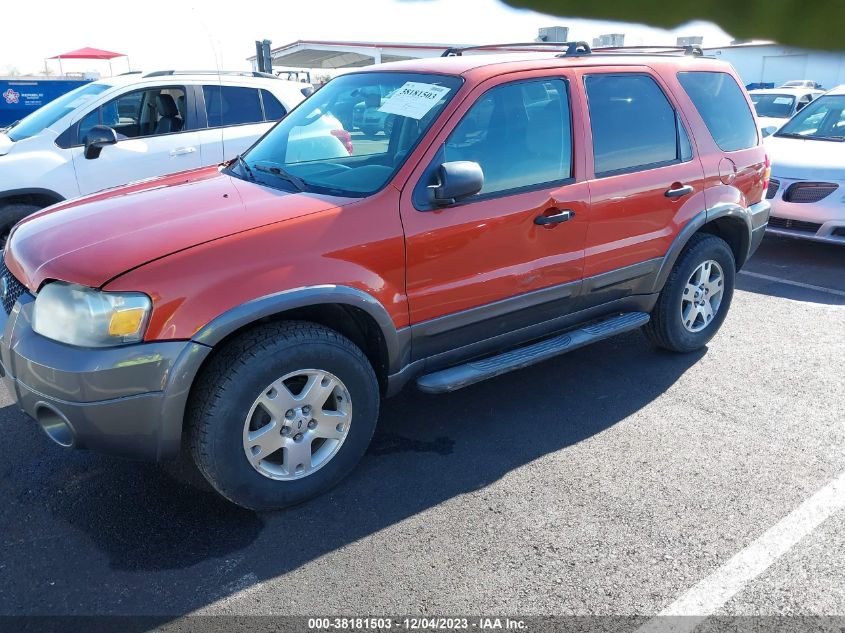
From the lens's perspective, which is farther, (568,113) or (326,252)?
(568,113)

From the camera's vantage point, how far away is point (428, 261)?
3.36 meters

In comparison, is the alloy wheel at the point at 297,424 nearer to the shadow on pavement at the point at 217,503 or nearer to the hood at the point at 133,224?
the shadow on pavement at the point at 217,503

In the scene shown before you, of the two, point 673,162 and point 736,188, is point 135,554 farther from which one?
point 736,188

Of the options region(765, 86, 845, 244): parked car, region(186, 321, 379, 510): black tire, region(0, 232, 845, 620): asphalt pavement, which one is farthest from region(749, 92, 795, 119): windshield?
region(186, 321, 379, 510): black tire

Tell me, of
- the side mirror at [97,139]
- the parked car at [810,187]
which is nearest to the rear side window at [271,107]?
the side mirror at [97,139]

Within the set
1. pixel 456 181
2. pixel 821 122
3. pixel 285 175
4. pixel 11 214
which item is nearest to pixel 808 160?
pixel 821 122

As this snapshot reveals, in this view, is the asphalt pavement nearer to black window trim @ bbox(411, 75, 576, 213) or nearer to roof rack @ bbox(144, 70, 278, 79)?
black window trim @ bbox(411, 75, 576, 213)

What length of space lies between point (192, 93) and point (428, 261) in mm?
4455

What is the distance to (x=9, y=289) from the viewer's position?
3242 millimetres

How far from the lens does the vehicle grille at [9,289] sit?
3.15 metres

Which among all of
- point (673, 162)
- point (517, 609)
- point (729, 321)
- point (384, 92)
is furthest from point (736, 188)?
point (517, 609)

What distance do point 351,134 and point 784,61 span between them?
11.1 ft

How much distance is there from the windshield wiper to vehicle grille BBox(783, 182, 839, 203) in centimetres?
544

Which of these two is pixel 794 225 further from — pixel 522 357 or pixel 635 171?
pixel 522 357
